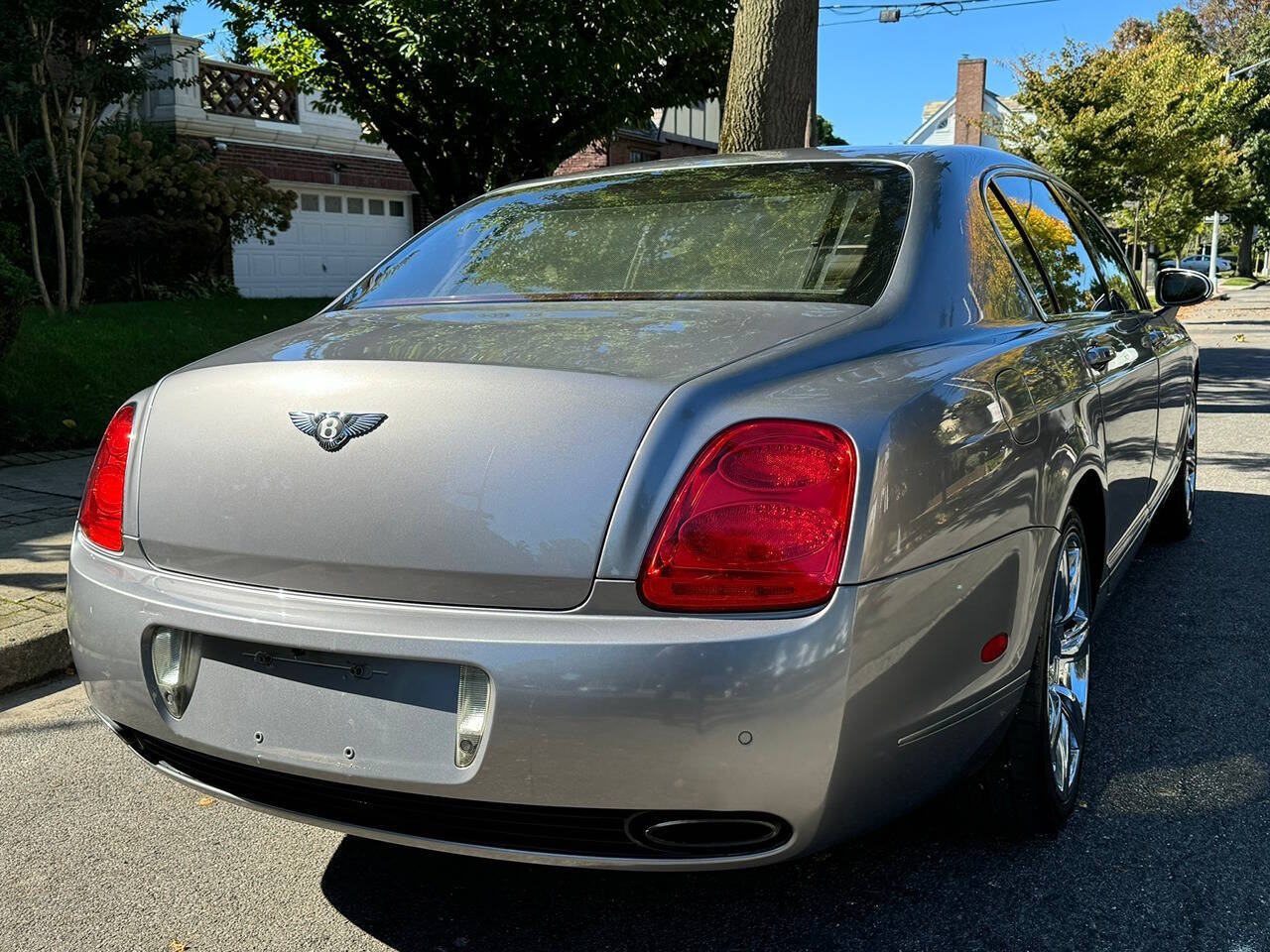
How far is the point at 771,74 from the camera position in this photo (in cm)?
780

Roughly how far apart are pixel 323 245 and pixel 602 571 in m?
23.0

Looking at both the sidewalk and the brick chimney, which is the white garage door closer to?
the sidewalk

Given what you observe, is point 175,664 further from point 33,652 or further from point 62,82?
point 62,82

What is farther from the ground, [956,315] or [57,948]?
[956,315]

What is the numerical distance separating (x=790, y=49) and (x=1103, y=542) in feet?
17.9

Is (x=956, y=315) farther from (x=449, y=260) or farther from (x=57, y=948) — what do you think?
(x=57, y=948)

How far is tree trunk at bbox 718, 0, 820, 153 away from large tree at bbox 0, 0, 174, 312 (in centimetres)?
549

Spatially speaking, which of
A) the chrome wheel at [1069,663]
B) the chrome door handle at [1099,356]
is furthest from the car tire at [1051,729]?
the chrome door handle at [1099,356]

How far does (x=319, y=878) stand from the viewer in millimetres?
2654

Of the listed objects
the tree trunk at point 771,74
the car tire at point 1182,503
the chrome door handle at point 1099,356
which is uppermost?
the tree trunk at point 771,74

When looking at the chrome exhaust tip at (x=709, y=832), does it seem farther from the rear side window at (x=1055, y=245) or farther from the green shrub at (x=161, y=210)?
the green shrub at (x=161, y=210)

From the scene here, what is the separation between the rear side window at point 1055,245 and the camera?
336 centimetres

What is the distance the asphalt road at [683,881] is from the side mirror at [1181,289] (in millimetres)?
2006

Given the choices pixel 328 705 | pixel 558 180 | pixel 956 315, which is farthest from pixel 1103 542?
pixel 328 705
